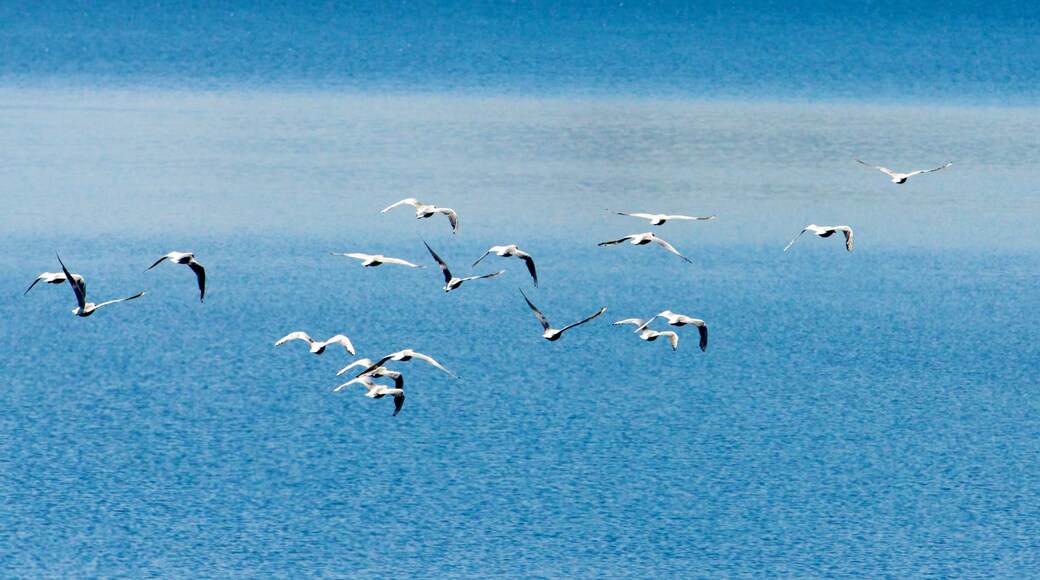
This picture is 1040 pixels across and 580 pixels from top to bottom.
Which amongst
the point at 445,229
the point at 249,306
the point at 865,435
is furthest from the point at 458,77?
the point at 865,435

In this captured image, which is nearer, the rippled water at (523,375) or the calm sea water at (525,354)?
the rippled water at (523,375)

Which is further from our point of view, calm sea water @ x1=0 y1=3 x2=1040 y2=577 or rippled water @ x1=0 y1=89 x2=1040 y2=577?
calm sea water @ x1=0 y1=3 x2=1040 y2=577

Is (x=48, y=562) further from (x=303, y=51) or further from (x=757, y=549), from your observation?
(x=303, y=51)

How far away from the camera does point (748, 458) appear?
1663 inches

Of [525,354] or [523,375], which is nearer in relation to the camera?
[523,375]

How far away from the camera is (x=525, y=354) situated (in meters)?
53.5

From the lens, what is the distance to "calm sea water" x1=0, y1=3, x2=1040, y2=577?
121 ft

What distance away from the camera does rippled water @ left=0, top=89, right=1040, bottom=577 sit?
36719mm

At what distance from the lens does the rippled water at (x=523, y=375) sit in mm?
36719

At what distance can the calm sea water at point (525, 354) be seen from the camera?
121 ft

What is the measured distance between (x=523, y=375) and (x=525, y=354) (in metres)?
3.29

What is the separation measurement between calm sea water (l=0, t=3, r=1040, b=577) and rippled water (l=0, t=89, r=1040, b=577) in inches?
6.4

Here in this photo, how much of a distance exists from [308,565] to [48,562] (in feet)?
18.5

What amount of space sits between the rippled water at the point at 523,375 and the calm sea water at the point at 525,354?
0.16 meters
